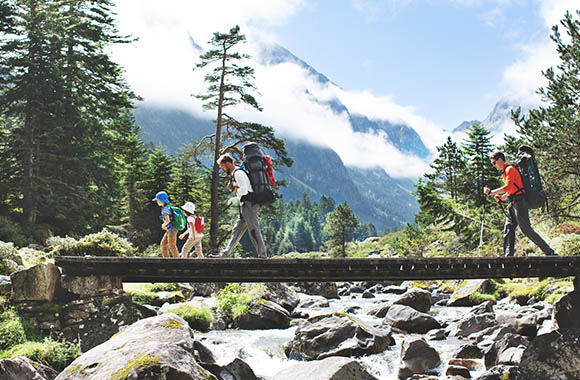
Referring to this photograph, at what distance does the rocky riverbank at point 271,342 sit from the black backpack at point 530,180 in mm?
2752

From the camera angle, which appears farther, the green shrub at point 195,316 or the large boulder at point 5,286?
the green shrub at point 195,316

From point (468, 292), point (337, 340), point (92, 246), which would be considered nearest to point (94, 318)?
point (92, 246)

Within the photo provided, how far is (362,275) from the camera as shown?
10117 millimetres

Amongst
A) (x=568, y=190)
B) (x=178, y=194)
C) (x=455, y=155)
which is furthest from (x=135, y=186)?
(x=455, y=155)

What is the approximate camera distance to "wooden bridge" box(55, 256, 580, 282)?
9532mm

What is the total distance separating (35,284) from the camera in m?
9.34

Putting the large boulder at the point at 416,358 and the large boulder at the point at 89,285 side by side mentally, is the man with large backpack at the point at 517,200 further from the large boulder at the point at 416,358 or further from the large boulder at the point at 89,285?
the large boulder at the point at 89,285

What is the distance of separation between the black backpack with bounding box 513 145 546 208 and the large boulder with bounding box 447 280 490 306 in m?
15.5

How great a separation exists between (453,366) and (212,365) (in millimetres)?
6396

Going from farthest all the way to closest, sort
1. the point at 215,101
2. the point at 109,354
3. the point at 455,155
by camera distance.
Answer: the point at 455,155 → the point at 215,101 → the point at 109,354

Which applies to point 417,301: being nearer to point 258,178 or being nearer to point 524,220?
point 524,220

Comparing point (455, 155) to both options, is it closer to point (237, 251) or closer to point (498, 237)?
point (498, 237)

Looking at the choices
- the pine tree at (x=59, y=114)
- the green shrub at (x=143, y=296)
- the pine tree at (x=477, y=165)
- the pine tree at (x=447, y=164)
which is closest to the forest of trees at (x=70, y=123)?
the pine tree at (x=59, y=114)

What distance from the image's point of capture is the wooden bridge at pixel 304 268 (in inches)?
375
